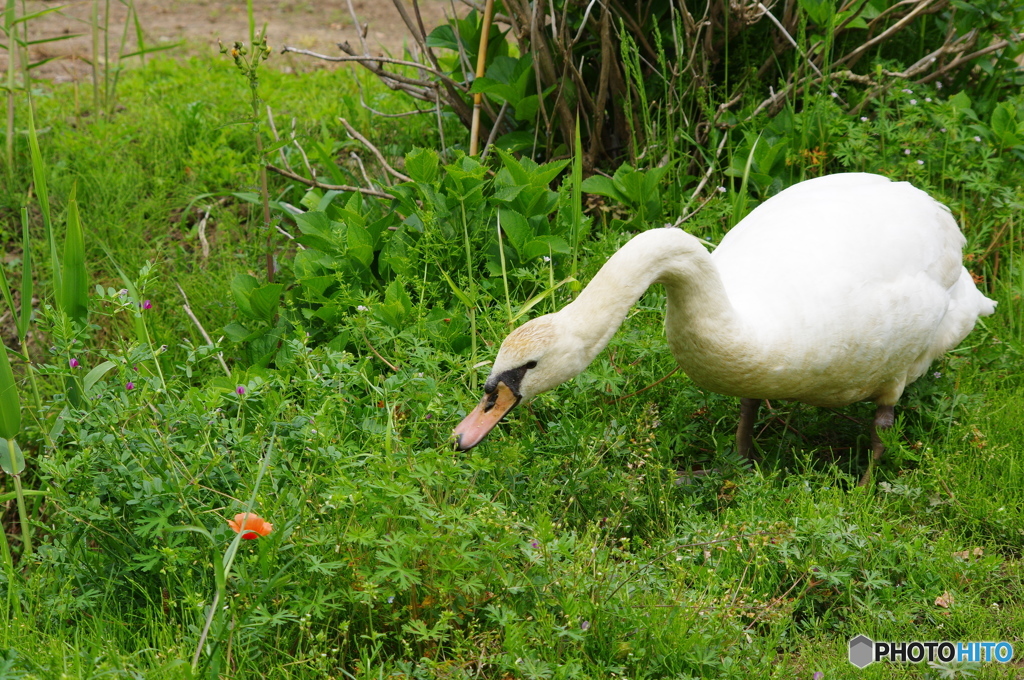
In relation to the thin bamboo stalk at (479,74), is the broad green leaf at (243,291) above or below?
below

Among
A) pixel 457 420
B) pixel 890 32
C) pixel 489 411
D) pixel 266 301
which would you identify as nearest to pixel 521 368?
pixel 489 411

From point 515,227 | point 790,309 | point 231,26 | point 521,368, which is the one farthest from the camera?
point 231,26

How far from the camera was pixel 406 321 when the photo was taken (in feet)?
12.4

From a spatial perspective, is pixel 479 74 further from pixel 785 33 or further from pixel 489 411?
pixel 489 411

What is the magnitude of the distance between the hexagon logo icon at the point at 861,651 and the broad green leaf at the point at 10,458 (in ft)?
8.28

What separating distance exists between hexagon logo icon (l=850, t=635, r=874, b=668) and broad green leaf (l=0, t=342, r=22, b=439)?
8.19 ft

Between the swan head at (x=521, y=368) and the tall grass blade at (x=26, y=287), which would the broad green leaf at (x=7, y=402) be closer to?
the tall grass blade at (x=26, y=287)

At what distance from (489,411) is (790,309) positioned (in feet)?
3.47

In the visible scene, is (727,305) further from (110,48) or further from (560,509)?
(110,48)

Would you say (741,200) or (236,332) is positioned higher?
(741,200)

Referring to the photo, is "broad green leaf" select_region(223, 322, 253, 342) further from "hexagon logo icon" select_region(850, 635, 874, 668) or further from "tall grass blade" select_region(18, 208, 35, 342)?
"hexagon logo icon" select_region(850, 635, 874, 668)

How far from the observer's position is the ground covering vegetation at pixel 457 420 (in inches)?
98.3

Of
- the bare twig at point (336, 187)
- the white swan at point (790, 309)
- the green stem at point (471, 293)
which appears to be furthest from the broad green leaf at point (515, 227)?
the white swan at point (790, 309)

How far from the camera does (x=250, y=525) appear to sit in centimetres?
241
